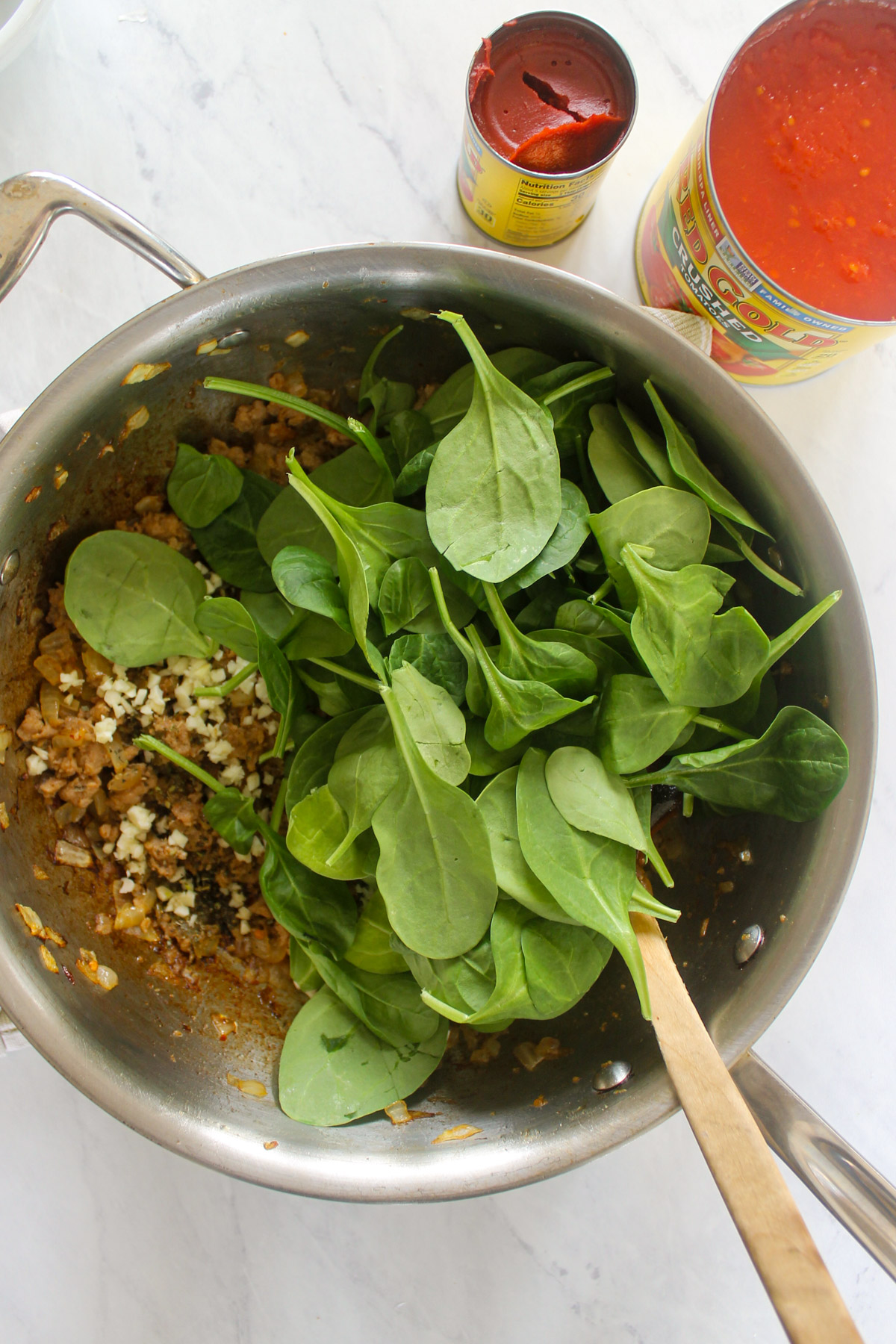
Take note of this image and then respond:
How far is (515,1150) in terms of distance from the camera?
0.59 meters

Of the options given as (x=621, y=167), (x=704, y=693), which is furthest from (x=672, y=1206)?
(x=621, y=167)

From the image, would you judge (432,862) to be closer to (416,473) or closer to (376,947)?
(376,947)

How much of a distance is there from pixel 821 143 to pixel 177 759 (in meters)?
0.64

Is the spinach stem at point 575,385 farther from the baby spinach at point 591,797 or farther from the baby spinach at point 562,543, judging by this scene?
the baby spinach at point 591,797

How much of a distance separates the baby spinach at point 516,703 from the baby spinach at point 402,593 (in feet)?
0.15

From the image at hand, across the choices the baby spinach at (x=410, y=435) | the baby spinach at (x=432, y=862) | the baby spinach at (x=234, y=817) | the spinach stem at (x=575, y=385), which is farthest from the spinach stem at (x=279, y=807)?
the spinach stem at (x=575, y=385)

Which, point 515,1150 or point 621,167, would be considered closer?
point 515,1150

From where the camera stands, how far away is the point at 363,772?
1.92ft

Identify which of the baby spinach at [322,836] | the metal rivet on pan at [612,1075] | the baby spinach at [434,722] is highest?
the baby spinach at [434,722]

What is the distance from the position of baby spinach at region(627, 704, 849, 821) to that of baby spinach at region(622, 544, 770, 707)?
42 mm

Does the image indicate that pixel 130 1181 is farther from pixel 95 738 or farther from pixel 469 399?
pixel 469 399

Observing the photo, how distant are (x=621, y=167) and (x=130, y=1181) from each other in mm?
1012

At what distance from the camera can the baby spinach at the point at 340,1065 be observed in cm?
62

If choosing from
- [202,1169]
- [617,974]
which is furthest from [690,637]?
[202,1169]
